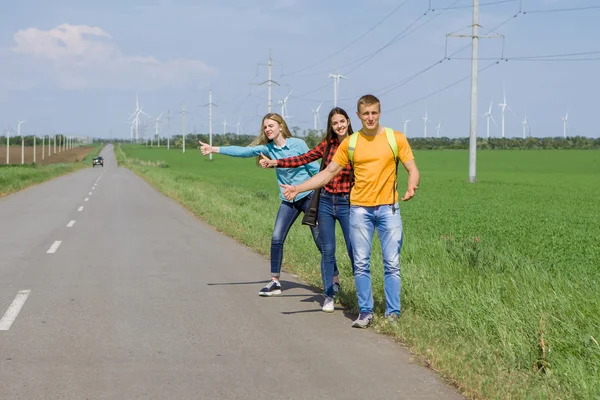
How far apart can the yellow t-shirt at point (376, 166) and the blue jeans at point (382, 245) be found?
0.32ft

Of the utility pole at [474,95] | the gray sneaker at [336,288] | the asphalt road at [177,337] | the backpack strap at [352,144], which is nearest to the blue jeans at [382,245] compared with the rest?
the asphalt road at [177,337]

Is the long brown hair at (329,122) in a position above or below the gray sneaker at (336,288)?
above

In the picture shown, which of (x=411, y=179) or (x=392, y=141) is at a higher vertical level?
(x=392, y=141)

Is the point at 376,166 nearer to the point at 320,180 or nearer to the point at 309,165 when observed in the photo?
the point at 320,180

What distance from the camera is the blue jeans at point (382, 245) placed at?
6426 millimetres

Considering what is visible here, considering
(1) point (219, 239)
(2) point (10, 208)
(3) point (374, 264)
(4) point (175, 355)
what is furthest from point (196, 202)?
(4) point (175, 355)

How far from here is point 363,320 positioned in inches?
254

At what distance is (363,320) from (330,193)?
1407 mm

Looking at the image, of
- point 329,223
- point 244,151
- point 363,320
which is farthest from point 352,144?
point 244,151

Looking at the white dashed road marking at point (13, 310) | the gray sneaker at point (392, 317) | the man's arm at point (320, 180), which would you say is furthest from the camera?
the man's arm at point (320, 180)

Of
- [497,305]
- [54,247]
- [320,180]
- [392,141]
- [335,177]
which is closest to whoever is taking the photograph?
[392,141]

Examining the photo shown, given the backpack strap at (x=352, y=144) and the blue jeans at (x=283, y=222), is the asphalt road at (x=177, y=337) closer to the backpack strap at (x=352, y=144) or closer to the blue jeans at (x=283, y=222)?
the blue jeans at (x=283, y=222)

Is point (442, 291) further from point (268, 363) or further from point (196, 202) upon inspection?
point (196, 202)

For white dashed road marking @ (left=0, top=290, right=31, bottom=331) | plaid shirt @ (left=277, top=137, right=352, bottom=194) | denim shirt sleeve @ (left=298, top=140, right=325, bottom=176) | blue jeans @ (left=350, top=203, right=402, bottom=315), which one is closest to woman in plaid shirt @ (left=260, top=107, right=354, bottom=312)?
plaid shirt @ (left=277, top=137, right=352, bottom=194)
